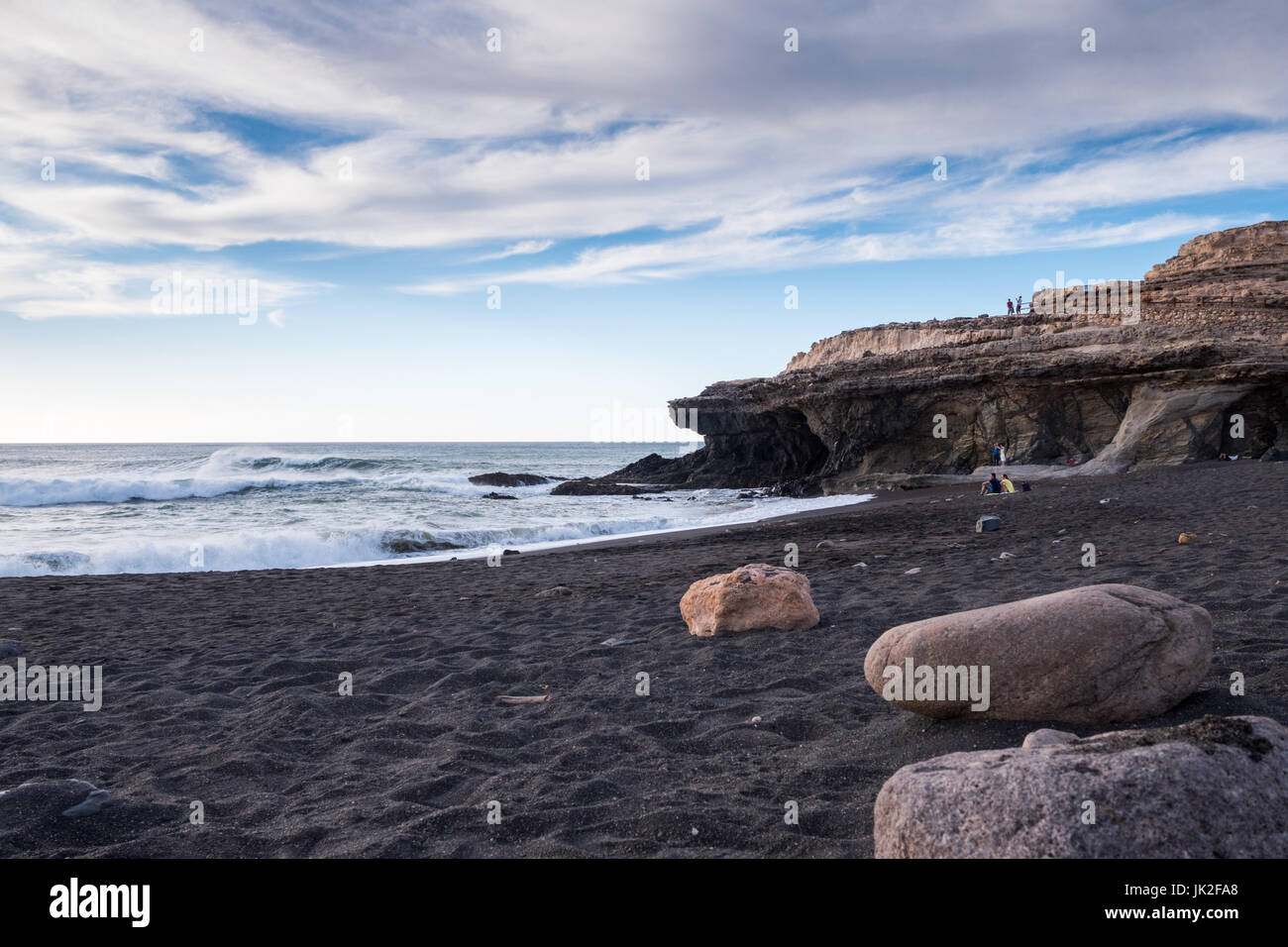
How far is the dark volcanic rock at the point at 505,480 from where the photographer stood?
44.6 metres

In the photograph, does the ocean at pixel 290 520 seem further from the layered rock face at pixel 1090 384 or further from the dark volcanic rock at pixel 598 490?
the layered rock face at pixel 1090 384

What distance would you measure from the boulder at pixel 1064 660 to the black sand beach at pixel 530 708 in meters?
0.13

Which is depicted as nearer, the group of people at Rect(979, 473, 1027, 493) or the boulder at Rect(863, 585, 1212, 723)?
the boulder at Rect(863, 585, 1212, 723)

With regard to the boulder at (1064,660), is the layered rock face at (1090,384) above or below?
above

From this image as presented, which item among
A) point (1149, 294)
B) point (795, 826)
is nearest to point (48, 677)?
point (795, 826)

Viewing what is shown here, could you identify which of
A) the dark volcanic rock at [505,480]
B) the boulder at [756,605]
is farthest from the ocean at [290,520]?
the boulder at [756,605]

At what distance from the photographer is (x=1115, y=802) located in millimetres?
2242

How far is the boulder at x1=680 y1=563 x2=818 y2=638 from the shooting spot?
6.38 metres

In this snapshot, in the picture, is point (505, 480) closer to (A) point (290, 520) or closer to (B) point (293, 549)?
(A) point (290, 520)

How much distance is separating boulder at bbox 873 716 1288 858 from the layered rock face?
75.3ft

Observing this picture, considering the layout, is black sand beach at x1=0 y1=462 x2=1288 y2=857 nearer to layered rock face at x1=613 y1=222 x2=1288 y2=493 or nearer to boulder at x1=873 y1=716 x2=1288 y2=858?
boulder at x1=873 y1=716 x2=1288 y2=858

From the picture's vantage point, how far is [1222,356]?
72.9ft

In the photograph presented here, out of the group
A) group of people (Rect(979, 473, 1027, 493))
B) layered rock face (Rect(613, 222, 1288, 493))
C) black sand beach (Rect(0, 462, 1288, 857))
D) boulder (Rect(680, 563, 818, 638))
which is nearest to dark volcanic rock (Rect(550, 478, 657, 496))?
layered rock face (Rect(613, 222, 1288, 493))

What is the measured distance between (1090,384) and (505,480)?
30.1m
